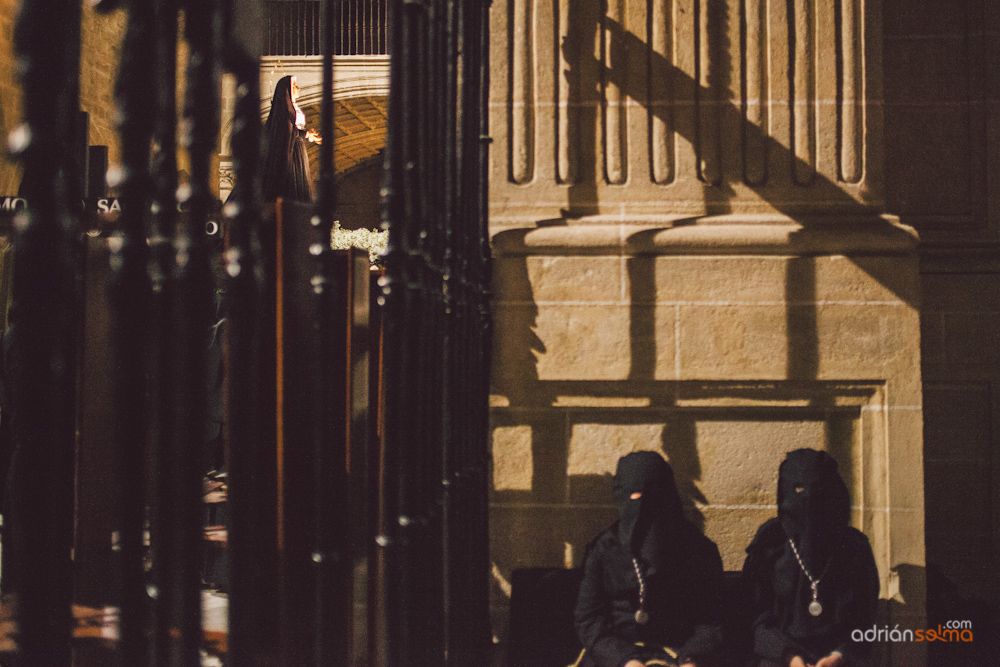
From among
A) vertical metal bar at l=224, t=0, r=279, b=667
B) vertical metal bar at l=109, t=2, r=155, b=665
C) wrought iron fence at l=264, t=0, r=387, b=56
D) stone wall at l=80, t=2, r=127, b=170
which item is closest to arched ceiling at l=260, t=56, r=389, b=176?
wrought iron fence at l=264, t=0, r=387, b=56

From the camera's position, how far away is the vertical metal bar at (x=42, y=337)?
53cm

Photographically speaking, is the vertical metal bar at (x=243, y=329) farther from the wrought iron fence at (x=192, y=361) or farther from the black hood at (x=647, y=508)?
the black hood at (x=647, y=508)

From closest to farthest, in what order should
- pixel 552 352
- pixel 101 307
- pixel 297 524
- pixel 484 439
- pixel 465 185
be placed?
pixel 297 524
pixel 465 185
pixel 101 307
pixel 484 439
pixel 552 352

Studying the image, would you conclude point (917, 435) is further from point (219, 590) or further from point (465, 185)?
point (219, 590)

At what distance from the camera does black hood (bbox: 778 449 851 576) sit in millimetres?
2570

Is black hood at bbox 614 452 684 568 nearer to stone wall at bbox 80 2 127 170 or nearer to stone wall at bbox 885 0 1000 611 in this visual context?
stone wall at bbox 885 0 1000 611

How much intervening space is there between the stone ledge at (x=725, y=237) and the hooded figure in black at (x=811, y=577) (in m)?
0.92

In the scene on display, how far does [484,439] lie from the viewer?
288 cm

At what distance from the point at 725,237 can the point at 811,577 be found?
1.38m

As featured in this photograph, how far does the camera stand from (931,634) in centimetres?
296

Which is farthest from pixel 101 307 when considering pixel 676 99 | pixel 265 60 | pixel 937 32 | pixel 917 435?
pixel 265 60

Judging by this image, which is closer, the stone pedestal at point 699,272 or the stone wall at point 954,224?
the stone pedestal at point 699,272

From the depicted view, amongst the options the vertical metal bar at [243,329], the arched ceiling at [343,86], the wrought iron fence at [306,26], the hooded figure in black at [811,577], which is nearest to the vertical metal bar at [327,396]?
the vertical metal bar at [243,329]

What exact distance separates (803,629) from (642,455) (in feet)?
2.64
